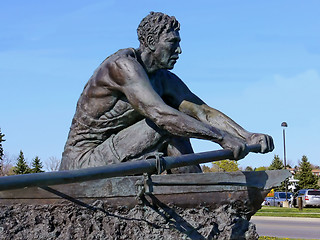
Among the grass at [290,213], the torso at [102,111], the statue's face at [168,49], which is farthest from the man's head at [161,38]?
Answer: the grass at [290,213]

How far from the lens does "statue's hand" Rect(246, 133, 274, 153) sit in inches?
163

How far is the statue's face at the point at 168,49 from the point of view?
13.9 ft

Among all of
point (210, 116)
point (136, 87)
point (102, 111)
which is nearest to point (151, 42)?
point (136, 87)

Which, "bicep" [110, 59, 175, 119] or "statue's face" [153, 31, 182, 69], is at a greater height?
"statue's face" [153, 31, 182, 69]

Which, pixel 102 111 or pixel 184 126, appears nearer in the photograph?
pixel 184 126

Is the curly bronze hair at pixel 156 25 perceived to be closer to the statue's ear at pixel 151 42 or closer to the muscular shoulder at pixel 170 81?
the statue's ear at pixel 151 42

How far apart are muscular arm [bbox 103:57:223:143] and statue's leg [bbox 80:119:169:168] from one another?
254 mm

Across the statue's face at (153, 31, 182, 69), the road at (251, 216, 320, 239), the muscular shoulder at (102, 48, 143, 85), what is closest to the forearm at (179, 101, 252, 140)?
the statue's face at (153, 31, 182, 69)

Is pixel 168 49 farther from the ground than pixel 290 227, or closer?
farther from the ground

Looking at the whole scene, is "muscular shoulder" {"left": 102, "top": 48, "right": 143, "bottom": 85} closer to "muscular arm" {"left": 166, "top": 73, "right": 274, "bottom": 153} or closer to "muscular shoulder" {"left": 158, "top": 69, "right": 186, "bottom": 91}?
"muscular shoulder" {"left": 158, "top": 69, "right": 186, "bottom": 91}

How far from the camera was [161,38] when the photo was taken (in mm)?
4230

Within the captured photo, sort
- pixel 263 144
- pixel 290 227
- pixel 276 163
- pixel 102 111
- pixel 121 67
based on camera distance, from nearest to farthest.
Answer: pixel 121 67 → pixel 263 144 → pixel 102 111 → pixel 290 227 → pixel 276 163

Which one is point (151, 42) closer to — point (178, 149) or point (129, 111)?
point (129, 111)

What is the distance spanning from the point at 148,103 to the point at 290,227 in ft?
44.7
